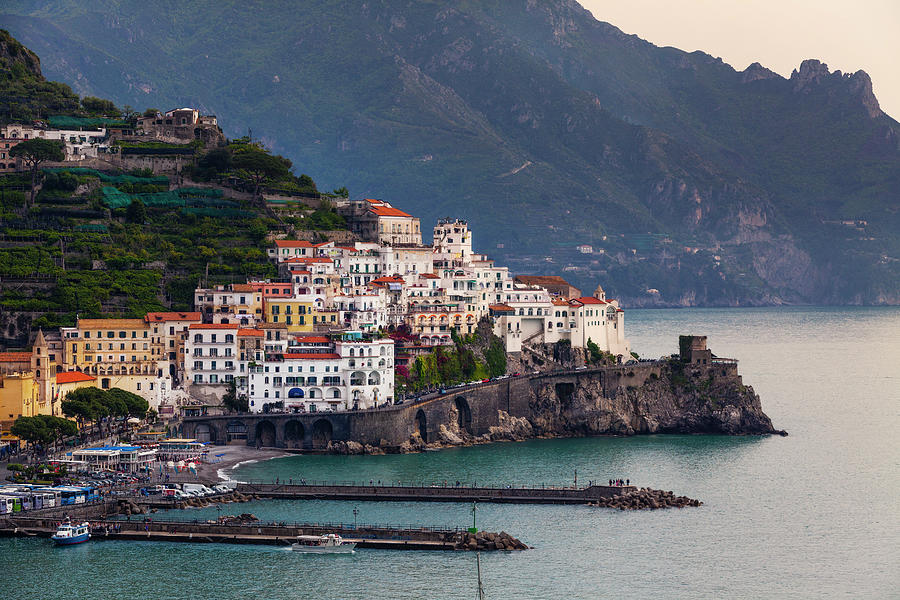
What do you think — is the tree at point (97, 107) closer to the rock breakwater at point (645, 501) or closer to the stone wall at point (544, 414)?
the stone wall at point (544, 414)

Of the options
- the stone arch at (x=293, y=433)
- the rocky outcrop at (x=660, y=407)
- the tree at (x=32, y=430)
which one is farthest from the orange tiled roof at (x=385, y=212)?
the tree at (x=32, y=430)

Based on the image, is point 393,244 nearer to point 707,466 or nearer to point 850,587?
point 707,466

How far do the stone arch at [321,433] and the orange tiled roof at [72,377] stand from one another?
1504cm

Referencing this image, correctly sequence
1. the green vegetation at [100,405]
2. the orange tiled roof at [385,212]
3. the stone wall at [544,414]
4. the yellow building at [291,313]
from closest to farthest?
the green vegetation at [100,405] < the stone wall at [544,414] < the yellow building at [291,313] < the orange tiled roof at [385,212]

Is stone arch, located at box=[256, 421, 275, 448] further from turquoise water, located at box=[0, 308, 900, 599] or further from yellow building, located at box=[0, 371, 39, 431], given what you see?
yellow building, located at box=[0, 371, 39, 431]

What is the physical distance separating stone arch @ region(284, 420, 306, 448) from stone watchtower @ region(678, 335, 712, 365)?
34266 millimetres

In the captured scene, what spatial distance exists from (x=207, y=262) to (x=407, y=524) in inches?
1798

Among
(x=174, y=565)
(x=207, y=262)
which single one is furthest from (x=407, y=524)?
(x=207, y=262)

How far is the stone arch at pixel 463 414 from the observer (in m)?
117

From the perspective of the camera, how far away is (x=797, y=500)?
326ft

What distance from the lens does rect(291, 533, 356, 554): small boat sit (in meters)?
80.8

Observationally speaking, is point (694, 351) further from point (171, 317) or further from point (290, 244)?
point (171, 317)

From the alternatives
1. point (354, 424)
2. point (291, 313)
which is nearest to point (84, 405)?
point (354, 424)

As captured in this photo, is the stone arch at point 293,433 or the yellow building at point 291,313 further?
the yellow building at point 291,313
